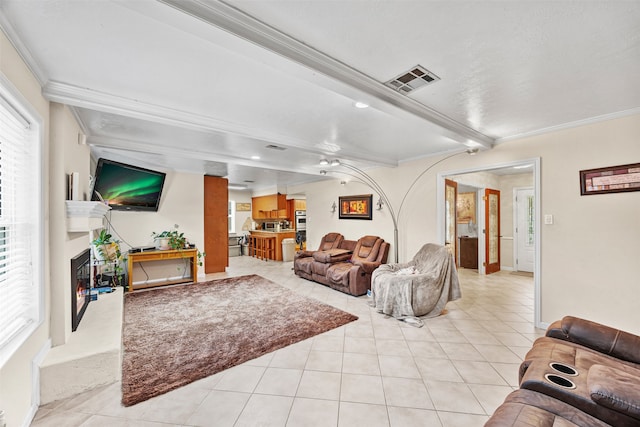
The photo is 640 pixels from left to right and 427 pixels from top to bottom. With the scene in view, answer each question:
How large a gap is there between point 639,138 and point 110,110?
492cm

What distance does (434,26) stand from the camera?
147 cm

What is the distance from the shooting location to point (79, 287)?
2734 millimetres

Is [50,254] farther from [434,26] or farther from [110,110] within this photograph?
[434,26]

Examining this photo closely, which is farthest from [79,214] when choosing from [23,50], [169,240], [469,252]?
[469,252]

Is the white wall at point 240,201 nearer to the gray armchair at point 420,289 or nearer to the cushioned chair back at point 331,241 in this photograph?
the cushioned chair back at point 331,241

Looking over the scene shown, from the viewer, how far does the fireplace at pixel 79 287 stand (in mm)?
2402

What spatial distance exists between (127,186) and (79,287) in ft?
7.30

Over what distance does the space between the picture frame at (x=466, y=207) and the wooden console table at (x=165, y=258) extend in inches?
252

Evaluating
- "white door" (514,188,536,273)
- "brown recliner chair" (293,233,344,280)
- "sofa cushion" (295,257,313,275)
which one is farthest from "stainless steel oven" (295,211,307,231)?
"white door" (514,188,536,273)

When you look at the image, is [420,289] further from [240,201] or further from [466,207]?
[240,201]

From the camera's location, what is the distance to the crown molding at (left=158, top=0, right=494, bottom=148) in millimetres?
1292

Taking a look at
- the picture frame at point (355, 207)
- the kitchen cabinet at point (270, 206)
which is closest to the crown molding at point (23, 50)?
the picture frame at point (355, 207)

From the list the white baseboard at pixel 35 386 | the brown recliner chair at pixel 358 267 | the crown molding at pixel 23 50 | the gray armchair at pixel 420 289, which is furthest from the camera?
the brown recliner chair at pixel 358 267

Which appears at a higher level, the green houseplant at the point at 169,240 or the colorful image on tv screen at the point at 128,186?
the colorful image on tv screen at the point at 128,186
